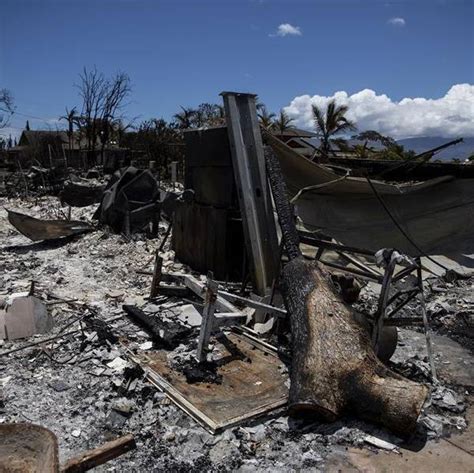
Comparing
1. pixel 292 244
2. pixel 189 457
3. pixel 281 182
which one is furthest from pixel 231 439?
pixel 281 182

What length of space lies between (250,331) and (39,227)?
6122 mm

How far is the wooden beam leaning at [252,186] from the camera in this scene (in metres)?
6.38

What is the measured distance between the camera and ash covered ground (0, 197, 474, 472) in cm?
317

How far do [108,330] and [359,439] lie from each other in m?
2.86

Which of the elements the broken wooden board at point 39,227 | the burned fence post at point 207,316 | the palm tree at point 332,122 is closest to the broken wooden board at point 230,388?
the burned fence post at point 207,316

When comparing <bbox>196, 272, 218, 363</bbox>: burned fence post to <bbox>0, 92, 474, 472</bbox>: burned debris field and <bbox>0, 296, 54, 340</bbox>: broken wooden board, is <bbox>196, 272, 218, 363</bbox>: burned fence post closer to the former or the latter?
<bbox>0, 92, 474, 472</bbox>: burned debris field

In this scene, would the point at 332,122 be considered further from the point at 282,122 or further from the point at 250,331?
the point at 250,331

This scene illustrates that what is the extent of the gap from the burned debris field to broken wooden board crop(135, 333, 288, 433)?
2 cm

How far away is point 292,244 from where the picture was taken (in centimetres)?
575

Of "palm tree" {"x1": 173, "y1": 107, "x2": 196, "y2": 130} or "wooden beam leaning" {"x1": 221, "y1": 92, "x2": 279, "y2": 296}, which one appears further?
"palm tree" {"x1": 173, "y1": 107, "x2": 196, "y2": 130}

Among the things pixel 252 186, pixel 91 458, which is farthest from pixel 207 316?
pixel 252 186

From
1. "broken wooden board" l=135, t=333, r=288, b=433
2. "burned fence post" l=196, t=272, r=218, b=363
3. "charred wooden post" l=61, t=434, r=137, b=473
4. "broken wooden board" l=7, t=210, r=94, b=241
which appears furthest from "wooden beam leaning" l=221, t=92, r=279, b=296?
"broken wooden board" l=7, t=210, r=94, b=241

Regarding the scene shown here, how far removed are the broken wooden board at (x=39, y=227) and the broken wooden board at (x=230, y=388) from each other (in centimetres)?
581

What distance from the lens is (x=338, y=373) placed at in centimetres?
342
